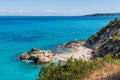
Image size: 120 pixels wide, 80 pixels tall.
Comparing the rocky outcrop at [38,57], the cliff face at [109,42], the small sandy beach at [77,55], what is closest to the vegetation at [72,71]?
the cliff face at [109,42]

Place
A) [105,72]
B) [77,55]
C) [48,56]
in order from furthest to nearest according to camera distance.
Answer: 1. [77,55]
2. [48,56]
3. [105,72]

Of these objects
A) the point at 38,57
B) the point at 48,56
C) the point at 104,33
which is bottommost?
the point at 48,56

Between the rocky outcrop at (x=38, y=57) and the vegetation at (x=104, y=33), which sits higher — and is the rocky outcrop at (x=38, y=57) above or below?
below

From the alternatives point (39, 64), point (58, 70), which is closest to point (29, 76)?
point (39, 64)

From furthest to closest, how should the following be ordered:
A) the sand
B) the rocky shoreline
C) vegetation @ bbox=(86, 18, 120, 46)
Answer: vegetation @ bbox=(86, 18, 120, 46) → the sand → the rocky shoreline

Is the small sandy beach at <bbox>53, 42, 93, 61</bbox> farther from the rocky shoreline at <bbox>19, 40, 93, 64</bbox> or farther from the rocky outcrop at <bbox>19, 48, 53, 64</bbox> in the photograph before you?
the rocky outcrop at <bbox>19, 48, 53, 64</bbox>

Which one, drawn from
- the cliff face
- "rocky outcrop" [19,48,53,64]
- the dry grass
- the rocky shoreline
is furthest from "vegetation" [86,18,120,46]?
the dry grass

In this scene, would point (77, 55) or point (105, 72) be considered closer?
point (105, 72)

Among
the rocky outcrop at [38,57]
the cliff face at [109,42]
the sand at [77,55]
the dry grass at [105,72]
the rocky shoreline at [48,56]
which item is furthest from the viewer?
the sand at [77,55]

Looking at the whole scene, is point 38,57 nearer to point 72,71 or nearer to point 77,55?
point 77,55

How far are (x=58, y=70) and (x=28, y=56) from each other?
3430cm

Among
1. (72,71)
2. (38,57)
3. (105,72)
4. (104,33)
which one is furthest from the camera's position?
(104,33)

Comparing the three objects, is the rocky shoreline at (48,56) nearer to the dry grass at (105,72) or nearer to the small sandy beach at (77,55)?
the small sandy beach at (77,55)

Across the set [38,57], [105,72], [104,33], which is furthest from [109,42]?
[105,72]
